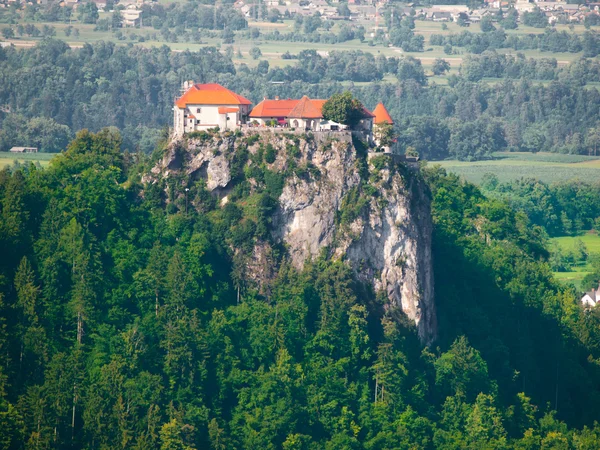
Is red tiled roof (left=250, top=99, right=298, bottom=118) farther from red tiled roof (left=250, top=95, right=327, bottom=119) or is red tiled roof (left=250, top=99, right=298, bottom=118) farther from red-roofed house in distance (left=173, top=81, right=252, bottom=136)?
red-roofed house in distance (left=173, top=81, right=252, bottom=136)

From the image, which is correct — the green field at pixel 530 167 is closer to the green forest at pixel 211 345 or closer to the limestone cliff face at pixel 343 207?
the green forest at pixel 211 345

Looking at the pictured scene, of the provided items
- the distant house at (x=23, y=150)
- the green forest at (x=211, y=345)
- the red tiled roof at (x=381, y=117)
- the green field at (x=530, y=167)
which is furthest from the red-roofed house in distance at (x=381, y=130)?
the distant house at (x=23, y=150)

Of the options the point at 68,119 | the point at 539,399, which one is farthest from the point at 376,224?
the point at 68,119

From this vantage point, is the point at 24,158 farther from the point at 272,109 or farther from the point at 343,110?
the point at 343,110

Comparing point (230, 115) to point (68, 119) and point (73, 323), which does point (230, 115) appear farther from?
point (68, 119)

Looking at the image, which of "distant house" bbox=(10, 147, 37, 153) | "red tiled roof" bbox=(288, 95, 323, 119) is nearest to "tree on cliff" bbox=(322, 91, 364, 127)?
"red tiled roof" bbox=(288, 95, 323, 119)

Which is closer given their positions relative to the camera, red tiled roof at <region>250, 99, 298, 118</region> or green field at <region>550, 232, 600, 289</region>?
red tiled roof at <region>250, 99, 298, 118</region>

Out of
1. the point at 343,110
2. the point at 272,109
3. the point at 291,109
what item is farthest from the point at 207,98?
the point at 343,110
